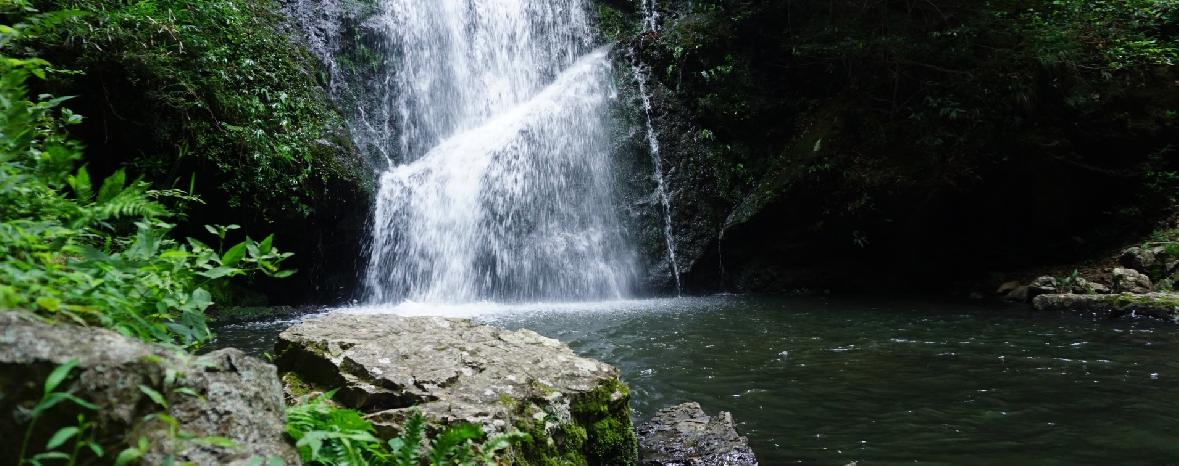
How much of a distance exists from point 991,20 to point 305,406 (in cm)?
1339

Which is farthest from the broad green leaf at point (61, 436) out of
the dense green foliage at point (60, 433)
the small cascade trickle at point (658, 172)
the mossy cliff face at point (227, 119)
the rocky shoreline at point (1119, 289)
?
the small cascade trickle at point (658, 172)

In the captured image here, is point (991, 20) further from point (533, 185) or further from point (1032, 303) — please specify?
point (533, 185)

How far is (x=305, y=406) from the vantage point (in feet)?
7.29

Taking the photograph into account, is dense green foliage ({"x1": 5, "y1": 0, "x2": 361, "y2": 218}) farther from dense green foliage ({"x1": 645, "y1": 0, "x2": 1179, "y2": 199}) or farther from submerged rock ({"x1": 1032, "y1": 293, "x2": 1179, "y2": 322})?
submerged rock ({"x1": 1032, "y1": 293, "x2": 1179, "y2": 322})

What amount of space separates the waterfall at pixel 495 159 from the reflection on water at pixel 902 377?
7.25 ft

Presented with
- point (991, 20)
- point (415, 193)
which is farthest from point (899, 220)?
point (415, 193)

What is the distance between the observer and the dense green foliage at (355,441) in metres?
1.95

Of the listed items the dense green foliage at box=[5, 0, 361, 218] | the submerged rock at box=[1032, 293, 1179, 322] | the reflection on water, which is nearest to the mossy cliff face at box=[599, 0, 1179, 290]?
the submerged rock at box=[1032, 293, 1179, 322]

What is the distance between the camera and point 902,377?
5805 millimetres

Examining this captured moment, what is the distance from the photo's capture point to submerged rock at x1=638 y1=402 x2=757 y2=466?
3859 mm

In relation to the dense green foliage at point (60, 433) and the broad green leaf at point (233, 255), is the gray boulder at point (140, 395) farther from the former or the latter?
the broad green leaf at point (233, 255)

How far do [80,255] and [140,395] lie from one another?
0.65 metres

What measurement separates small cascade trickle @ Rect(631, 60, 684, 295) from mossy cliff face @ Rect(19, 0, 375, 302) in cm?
560

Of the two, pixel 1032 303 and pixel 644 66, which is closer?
pixel 1032 303
